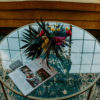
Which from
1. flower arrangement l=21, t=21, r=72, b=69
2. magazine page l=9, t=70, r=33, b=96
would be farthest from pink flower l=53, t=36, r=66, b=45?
magazine page l=9, t=70, r=33, b=96

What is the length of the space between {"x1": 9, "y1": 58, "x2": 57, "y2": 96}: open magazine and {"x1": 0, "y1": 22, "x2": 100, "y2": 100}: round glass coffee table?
0.10 feet

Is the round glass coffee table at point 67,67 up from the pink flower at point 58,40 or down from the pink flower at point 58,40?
down

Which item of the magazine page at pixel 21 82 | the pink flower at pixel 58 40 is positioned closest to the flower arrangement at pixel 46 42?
the pink flower at pixel 58 40

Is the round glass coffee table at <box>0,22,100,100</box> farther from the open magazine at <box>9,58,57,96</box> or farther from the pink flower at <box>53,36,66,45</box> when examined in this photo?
the pink flower at <box>53,36,66,45</box>

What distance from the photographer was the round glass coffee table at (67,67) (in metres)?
1.33

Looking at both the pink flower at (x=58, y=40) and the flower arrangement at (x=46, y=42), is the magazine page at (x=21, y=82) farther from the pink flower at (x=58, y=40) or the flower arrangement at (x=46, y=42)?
the pink flower at (x=58, y=40)

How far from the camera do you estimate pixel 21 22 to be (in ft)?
7.30

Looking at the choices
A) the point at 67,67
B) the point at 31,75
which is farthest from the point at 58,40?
the point at 31,75

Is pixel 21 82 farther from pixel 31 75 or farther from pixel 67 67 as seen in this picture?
pixel 67 67

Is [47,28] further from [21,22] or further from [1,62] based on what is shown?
[21,22]

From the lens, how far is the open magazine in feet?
4.34

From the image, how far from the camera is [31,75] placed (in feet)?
4.61

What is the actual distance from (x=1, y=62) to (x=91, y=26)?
4.01ft

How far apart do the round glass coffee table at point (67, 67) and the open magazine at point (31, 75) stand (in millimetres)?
29
